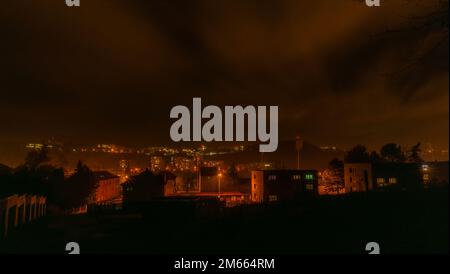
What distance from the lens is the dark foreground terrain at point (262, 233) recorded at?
9297mm

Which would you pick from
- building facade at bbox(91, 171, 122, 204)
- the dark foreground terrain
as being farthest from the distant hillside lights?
building facade at bbox(91, 171, 122, 204)

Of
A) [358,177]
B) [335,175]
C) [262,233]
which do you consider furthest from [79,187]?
[358,177]

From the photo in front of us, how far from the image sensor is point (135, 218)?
1345 centimetres

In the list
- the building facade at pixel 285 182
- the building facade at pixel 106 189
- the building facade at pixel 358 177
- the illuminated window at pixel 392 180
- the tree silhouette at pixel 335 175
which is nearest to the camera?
the illuminated window at pixel 392 180

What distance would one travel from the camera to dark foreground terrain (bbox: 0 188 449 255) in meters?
9.30

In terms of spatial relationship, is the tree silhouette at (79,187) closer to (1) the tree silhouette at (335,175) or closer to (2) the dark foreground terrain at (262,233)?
(2) the dark foreground terrain at (262,233)

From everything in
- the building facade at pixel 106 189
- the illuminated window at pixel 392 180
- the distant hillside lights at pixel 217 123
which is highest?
the distant hillside lights at pixel 217 123

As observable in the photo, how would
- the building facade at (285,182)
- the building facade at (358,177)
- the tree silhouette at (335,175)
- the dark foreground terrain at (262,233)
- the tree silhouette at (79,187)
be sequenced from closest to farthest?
the dark foreground terrain at (262,233), the tree silhouette at (79,187), the building facade at (358,177), the building facade at (285,182), the tree silhouette at (335,175)

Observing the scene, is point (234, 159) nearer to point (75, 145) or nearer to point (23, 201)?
point (75, 145)

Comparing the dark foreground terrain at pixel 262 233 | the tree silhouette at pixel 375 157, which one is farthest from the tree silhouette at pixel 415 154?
the dark foreground terrain at pixel 262 233

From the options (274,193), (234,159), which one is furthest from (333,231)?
(234,159)

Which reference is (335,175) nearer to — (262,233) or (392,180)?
(392,180)

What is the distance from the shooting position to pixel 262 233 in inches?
428
